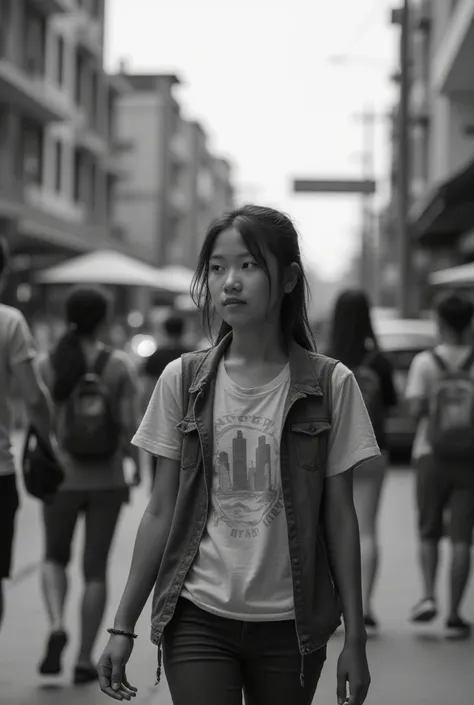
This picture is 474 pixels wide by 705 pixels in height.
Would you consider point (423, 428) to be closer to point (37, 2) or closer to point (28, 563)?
point (28, 563)

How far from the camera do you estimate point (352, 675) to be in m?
3.24

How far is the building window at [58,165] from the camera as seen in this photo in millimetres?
40375

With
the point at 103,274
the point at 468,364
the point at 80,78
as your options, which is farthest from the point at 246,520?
the point at 80,78

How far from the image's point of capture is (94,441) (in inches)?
254

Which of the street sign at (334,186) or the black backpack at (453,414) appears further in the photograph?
the street sign at (334,186)

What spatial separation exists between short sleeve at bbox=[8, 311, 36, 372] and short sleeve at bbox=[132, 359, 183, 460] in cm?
234

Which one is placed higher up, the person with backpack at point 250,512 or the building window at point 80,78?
the building window at point 80,78

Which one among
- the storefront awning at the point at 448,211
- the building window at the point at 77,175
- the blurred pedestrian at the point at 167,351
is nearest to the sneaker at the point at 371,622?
the blurred pedestrian at the point at 167,351

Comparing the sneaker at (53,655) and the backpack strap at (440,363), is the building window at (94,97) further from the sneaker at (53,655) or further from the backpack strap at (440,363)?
the sneaker at (53,655)

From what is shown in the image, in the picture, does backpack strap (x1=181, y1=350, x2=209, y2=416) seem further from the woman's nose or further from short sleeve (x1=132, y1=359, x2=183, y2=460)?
the woman's nose

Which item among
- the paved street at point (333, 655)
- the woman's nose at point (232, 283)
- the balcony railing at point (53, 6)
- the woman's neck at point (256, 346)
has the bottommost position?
the paved street at point (333, 655)

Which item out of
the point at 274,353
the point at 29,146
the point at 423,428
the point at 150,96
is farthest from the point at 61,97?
the point at 274,353

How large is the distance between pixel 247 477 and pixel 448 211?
77.1ft

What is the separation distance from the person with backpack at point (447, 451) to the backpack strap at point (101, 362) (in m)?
2.03
